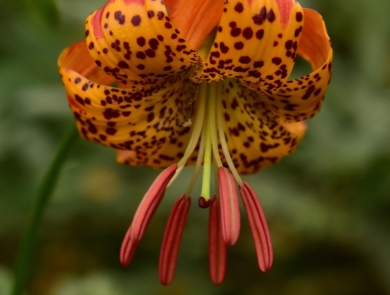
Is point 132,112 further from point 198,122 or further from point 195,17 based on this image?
point 195,17

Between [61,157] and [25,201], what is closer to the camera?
[61,157]

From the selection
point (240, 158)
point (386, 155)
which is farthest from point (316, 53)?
point (386, 155)

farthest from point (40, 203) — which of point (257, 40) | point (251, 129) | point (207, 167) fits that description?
point (257, 40)

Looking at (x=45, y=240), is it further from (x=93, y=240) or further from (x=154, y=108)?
(x=154, y=108)

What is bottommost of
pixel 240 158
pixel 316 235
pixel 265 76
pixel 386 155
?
pixel 316 235

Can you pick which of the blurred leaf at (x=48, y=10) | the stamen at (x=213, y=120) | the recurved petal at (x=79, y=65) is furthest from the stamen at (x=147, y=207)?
the blurred leaf at (x=48, y=10)

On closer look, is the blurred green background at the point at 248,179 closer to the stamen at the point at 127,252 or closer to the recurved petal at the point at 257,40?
the stamen at the point at 127,252
